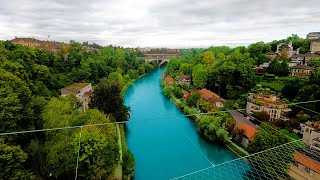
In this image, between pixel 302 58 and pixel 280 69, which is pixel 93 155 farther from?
pixel 302 58

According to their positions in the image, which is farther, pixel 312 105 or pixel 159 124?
pixel 159 124

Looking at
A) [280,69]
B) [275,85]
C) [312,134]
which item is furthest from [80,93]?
[280,69]

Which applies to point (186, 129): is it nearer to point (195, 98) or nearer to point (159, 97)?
point (195, 98)

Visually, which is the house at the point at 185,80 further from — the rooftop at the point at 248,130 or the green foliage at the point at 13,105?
the green foliage at the point at 13,105

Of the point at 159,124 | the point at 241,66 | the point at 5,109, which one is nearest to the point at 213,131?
the point at 159,124

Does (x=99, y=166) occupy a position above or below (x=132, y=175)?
above

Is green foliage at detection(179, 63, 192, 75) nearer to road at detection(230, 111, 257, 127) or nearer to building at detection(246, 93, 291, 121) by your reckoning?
building at detection(246, 93, 291, 121)
